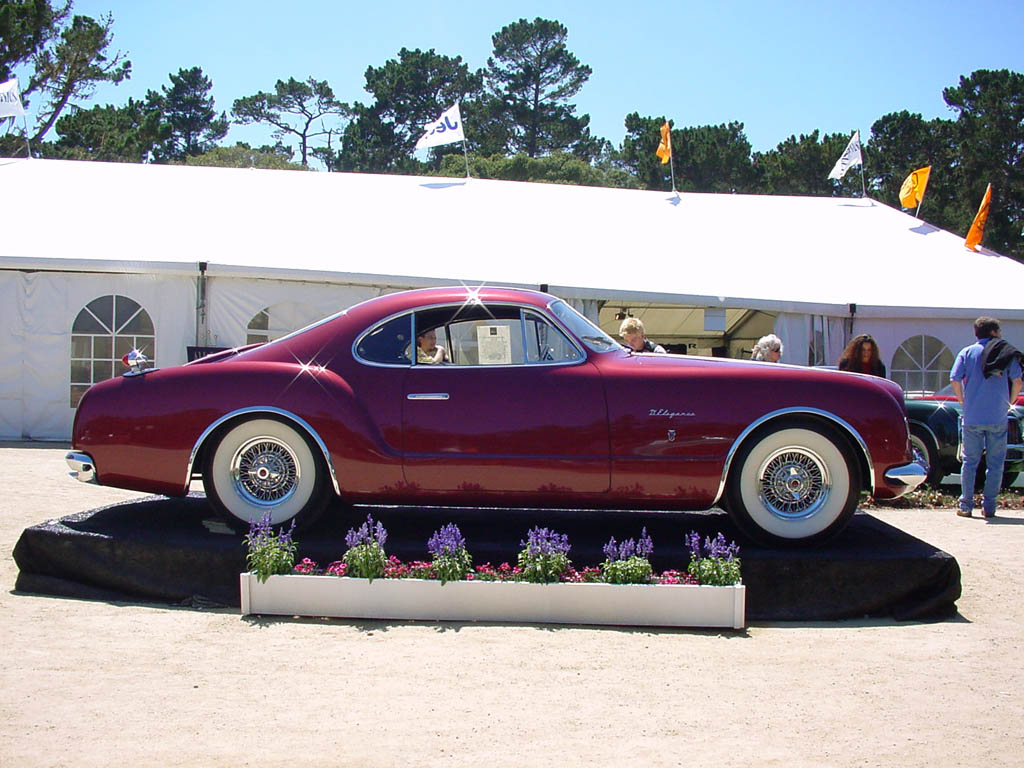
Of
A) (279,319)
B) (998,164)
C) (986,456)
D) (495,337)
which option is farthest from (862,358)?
(998,164)

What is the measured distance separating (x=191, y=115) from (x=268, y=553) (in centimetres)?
6204

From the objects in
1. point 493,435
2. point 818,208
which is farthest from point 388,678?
point 818,208

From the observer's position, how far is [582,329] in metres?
5.33

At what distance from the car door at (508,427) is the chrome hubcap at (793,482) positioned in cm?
90

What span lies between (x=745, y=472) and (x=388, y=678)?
7.24 feet

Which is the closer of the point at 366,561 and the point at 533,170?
the point at 366,561

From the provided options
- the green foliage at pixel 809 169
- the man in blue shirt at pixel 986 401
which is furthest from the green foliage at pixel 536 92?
the man in blue shirt at pixel 986 401

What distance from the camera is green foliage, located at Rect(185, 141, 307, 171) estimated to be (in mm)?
52469

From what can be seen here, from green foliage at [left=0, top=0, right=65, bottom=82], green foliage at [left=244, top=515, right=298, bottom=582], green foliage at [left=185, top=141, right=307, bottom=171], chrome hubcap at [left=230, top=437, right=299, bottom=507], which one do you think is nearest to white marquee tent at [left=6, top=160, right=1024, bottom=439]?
chrome hubcap at [left=230, top=437, right=299, bottom=507]

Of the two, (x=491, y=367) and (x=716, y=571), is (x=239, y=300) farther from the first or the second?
(x=716, y=571)

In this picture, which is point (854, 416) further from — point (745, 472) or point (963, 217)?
point (963, 217)

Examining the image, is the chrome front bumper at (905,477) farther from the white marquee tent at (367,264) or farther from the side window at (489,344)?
the white marquee tent at (367,264)

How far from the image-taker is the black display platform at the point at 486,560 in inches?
189

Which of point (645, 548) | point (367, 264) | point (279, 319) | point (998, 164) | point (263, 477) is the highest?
point (998, 164)
